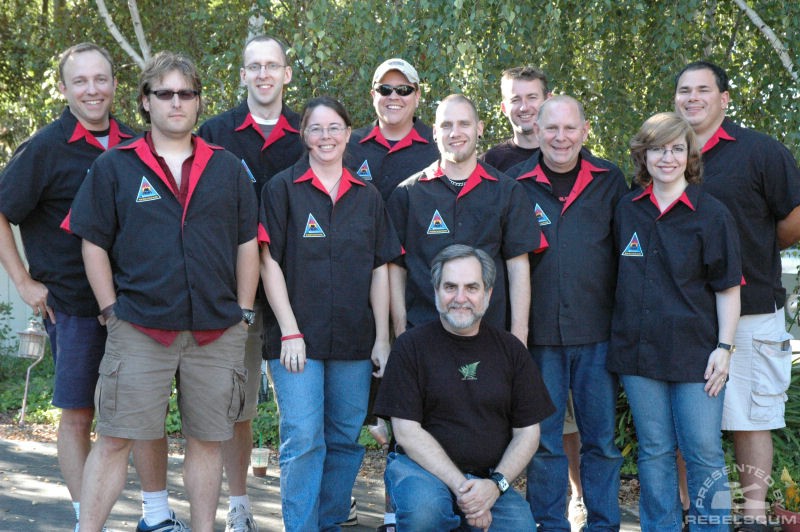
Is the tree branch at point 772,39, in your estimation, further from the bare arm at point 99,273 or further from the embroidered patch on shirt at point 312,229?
the bare arm at point 99,273

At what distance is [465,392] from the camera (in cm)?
411

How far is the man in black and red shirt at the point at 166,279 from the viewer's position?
415cm

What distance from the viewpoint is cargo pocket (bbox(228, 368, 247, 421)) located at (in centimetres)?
436

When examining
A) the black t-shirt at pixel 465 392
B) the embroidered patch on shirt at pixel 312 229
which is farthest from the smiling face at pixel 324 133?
the black t-shirt at pixel 465 392

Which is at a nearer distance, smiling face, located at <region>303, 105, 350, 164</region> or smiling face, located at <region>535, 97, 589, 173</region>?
smiling face, located at <region>303, 105, 350, 164</region>

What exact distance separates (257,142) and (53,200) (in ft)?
3.68

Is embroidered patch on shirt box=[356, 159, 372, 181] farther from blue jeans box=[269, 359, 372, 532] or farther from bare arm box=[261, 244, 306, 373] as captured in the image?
blue jeans box=[269, 359, 372, 532]

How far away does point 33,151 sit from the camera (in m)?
4.48

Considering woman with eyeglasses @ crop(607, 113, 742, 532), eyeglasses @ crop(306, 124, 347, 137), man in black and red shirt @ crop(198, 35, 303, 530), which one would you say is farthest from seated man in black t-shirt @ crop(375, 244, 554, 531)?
man in black and red shirt @ crop(198, 35, 303, 530)

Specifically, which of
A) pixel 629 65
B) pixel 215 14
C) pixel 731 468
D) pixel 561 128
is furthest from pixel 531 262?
pixel 215 14

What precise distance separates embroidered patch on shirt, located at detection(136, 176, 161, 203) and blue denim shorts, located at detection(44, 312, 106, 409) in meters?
0.76

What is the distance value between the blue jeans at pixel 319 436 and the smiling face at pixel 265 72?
4.83ft

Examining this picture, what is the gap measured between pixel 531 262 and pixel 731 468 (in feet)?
7.89

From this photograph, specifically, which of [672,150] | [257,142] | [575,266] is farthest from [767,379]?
[257,142]
